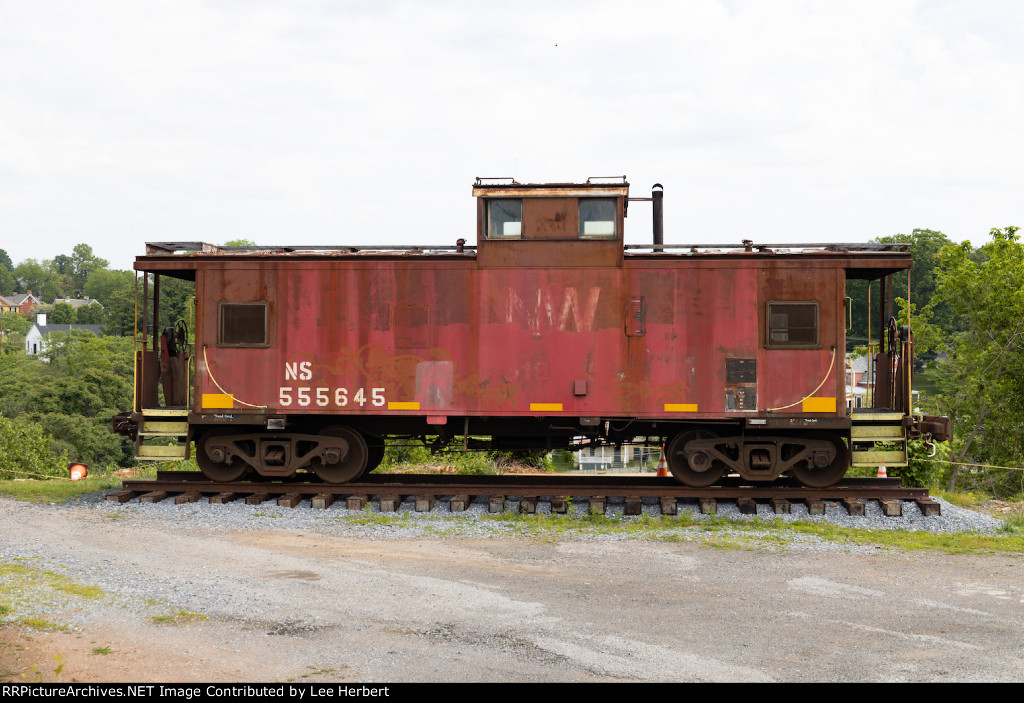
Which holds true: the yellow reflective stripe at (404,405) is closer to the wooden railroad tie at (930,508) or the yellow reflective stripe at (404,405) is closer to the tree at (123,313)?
the wooden railroad tie at (930,508)

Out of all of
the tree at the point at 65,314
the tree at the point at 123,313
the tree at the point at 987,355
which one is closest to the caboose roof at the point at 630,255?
the tree at the point at 987,355

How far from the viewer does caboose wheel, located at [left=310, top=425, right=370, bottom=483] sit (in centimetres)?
1348

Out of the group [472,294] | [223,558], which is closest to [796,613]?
[223,558]

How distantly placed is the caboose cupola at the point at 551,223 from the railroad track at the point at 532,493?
11.8 ft

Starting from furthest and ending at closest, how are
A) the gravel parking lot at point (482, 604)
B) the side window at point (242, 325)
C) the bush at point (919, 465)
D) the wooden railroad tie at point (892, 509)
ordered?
the bush at point (919, 465) < the side window at point (242, 325) < the wooden railroad tie at point (892, 509) < the gravel parking lot at point (482, 604)

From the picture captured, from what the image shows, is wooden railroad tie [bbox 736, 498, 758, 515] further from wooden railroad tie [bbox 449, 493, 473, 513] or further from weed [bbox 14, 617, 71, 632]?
weed [bbox 14, 617, 71, 632]

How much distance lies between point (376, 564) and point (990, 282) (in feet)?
68.2

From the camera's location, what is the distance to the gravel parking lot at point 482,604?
20.0ft

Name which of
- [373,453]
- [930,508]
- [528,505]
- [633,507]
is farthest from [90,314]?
[930,508]

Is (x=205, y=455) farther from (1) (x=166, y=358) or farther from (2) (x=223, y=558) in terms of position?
(2) (x=223, y=558)

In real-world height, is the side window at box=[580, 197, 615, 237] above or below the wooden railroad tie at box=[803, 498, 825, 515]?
above

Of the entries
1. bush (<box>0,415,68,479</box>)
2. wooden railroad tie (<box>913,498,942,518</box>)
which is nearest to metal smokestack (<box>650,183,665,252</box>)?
wooden railroad tie (<box>913,498,942,518</box>)

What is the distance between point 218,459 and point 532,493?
5176 millimetres

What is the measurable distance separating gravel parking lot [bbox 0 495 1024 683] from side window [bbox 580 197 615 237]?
4740 millimetres
